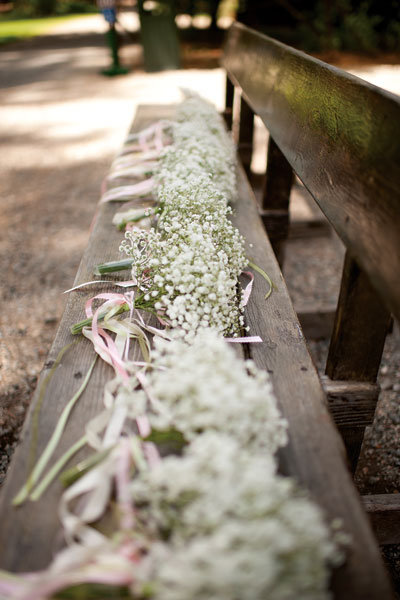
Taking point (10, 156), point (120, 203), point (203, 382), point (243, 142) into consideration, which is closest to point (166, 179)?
point (120, 203)

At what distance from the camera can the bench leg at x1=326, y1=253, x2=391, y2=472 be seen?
164 centimetres

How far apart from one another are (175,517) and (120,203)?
2.11 m

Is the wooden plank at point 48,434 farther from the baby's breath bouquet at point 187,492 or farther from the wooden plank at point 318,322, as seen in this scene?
the wooden plank at point 318,322

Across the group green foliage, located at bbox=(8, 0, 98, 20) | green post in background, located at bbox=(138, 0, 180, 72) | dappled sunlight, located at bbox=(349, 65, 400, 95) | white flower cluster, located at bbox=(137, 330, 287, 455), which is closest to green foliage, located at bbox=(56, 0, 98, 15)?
green foliage, located at bbox=(8, 0, 98, 20)

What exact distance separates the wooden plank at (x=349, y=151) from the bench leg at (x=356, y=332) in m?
0.16

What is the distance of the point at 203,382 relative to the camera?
42.0 inches

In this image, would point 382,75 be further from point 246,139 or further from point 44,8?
point 44,8

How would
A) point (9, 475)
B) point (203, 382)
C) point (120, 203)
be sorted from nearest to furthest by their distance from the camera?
point (203, 382)
point (9, 475)
point (120, 203)

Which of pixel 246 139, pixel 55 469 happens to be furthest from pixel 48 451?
pixel 246 139

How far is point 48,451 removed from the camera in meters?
1.21

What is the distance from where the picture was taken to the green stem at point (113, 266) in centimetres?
201

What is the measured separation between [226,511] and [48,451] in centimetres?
55

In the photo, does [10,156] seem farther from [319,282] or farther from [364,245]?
[364,245]

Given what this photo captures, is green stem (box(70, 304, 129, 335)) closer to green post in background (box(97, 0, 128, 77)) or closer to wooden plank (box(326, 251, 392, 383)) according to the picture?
wooden plank (box(326, 251, 392, 383))
